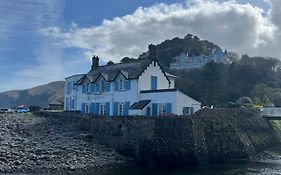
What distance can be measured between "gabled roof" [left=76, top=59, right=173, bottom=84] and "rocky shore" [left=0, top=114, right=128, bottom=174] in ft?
24.6

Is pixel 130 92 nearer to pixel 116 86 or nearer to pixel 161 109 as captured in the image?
pixel 116 86

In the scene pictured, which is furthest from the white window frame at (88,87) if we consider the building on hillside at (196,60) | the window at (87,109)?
the building on hillside at (196,60)

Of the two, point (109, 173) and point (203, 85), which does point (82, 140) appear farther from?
point (203, 85)

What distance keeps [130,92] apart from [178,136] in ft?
34.4

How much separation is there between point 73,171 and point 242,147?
18460mm

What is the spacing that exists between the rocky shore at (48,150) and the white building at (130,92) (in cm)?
572

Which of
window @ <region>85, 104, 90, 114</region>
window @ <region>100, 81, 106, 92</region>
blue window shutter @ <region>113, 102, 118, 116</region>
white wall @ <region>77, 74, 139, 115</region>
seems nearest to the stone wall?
blue window shutter @ <region>113, 102, 118, 116</region>

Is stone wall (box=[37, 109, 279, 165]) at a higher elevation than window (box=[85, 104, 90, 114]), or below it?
below

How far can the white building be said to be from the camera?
41.3 meters

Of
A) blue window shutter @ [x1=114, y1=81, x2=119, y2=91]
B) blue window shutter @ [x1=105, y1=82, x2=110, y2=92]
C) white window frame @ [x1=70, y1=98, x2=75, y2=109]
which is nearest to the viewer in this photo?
blue window shutter @ [x1=114, y1=81, x2=119, y2=91]

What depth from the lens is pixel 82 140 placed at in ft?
126

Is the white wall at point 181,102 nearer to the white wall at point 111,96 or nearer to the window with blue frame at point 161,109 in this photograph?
the window with blue frame at point 161,109

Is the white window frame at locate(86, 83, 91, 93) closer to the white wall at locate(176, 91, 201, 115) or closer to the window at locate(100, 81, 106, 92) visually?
the window at locate(100, 81, 106, 92)

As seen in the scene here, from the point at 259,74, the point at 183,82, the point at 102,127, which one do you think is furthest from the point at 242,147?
the point at 259,74
